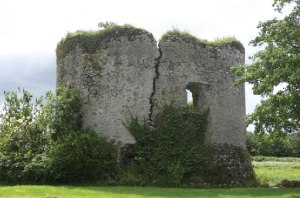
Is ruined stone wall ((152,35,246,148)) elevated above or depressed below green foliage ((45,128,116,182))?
above

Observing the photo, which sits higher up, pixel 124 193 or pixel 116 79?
pixel 116 79

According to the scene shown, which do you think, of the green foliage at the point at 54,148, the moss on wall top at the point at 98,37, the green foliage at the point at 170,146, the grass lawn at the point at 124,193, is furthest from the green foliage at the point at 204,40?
the grass lawn at the point at 124,193

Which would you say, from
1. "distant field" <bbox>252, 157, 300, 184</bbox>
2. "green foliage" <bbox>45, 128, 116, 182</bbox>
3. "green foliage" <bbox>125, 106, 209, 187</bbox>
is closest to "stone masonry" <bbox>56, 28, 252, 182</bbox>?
"green foliage" <bbox>125, 106, 209, 187</bbox>

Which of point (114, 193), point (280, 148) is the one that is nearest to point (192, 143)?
point (114, 193)

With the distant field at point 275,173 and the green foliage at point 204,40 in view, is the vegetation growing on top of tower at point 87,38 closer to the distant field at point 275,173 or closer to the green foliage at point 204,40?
the green foliage at point 204,40

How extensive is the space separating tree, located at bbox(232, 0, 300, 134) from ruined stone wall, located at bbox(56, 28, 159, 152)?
13.1 feet

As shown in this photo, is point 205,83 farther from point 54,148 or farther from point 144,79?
point 54,148

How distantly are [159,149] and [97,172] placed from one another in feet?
8.39

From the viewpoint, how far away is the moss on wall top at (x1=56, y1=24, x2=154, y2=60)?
526 inches

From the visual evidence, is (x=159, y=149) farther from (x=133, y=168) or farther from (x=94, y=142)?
(x=94, y=142)

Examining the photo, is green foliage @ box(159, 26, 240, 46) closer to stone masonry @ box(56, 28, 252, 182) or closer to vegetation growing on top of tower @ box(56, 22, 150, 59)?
stone masonry @ box(56, 28, 252, 182)

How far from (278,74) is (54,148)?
8610 mm

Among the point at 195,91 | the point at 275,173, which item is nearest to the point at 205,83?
the point at 195,91

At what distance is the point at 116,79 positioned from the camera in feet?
42.5
